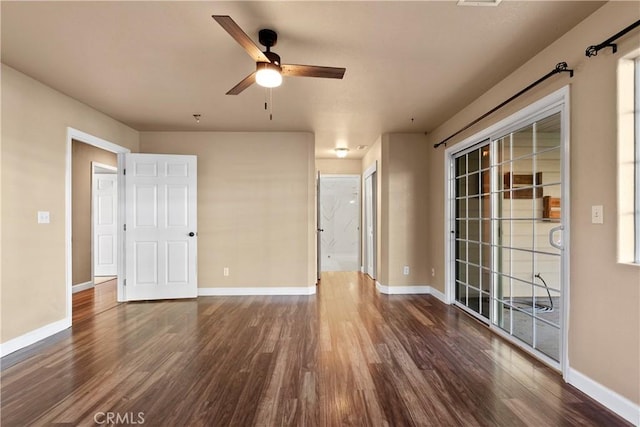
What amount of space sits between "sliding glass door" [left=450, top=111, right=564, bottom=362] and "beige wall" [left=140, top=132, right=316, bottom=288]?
2363mm

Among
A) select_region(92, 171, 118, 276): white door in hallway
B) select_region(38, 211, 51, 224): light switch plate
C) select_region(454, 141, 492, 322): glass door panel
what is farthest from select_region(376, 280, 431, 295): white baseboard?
select_region(92, 171, 118, 276): white door in hallway

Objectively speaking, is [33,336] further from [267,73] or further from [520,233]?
[520,233]

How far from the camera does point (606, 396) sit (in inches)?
74.7

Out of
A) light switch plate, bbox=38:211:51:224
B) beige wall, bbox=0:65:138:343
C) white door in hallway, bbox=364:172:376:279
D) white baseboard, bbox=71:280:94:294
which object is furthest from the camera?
white door in hallway, bbox=364:172:376:279

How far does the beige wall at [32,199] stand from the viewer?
8.89 feet

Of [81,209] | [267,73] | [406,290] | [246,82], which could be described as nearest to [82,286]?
[81,209]

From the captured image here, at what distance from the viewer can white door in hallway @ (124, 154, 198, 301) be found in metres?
4.42

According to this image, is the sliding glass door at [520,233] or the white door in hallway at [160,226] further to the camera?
the white door in hallway at [160,226]

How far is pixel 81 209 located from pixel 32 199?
2.76 meters

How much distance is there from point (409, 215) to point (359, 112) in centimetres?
188

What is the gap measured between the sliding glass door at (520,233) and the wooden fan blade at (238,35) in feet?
7.40

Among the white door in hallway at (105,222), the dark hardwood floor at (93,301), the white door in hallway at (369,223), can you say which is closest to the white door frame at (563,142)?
the white door in hallway at (369,223)

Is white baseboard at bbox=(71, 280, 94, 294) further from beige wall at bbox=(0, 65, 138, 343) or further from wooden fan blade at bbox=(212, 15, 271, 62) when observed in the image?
wooden fan blade at bbox=(212, 15, 271, 62)

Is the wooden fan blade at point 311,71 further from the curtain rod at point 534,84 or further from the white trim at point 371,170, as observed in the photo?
the white trim at point 371,170
